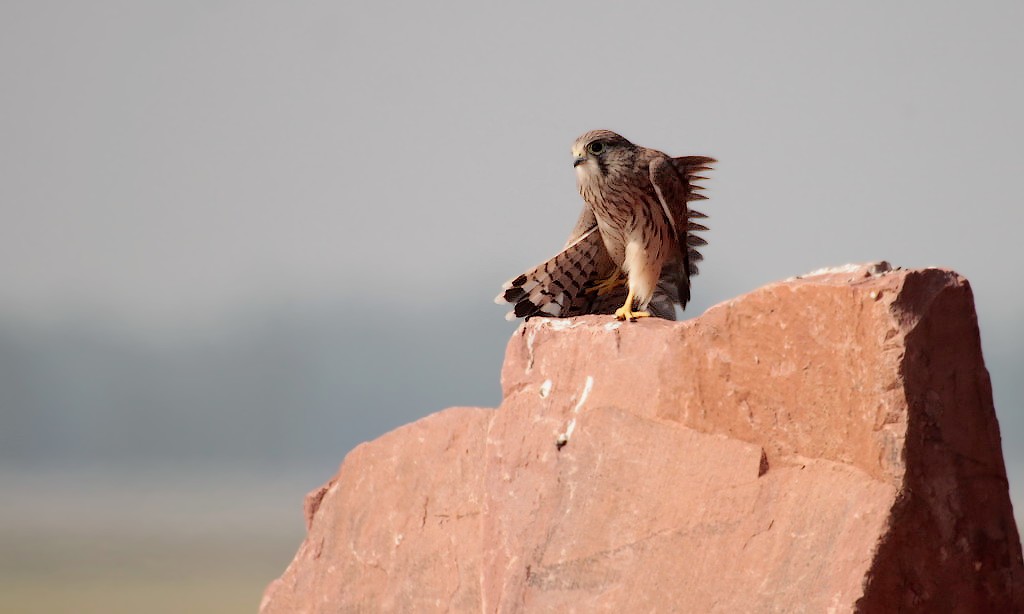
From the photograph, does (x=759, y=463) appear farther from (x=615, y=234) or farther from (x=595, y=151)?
(x=595, y=151)

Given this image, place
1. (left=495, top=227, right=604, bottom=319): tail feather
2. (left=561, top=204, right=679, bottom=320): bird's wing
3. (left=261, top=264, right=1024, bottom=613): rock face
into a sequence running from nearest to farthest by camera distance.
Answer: (left=261, top=264, right=1024, bottom=613): rock face → (left=495, top=227, right=604, bottom=319): tail feather → (left=561, top=204, right=679, bottom=320): bird's wing

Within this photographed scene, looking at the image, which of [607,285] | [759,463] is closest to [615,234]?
[607,285]

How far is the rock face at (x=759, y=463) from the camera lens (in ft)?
9.96

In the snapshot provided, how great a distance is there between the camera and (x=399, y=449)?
447cm

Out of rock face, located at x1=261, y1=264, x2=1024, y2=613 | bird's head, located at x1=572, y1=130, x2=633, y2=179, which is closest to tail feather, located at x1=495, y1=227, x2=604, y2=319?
bird's head, located at x1=572, y1=130, x2=633, y2=179

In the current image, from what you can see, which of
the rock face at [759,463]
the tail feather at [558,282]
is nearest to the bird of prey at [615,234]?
the tail feather at [558,282]

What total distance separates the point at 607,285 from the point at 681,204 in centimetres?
44

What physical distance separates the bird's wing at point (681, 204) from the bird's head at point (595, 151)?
166 mm

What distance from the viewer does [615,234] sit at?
466 centimetres

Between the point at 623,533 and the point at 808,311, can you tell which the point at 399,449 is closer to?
the point at 623,533

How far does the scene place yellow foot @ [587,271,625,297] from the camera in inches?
189

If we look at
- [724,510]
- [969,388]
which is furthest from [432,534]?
[969,388]

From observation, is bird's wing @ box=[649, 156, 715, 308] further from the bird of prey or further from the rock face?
the rock face

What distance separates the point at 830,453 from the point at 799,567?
32 centimetres
